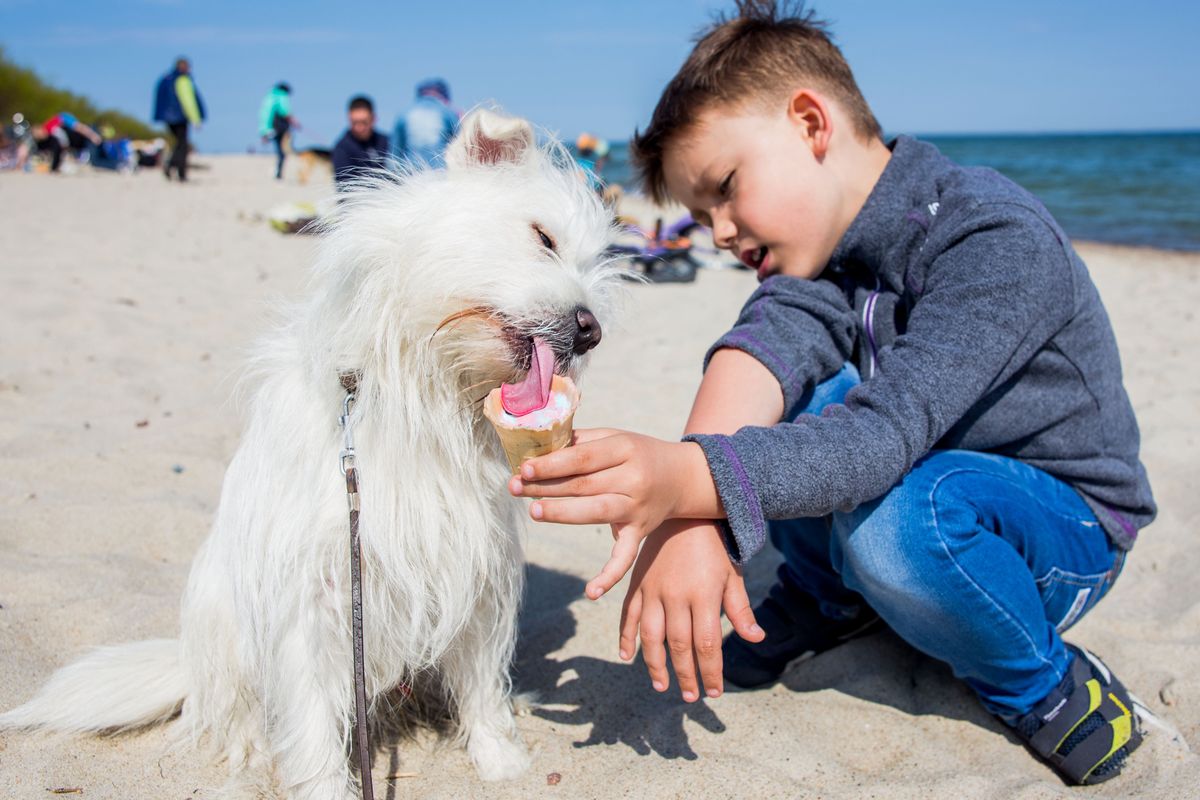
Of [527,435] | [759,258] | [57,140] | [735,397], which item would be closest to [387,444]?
[527,435]

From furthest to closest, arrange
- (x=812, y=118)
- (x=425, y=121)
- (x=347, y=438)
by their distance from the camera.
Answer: (x=425, y=121) < (x=812, y=118) < (x=347, y=438)

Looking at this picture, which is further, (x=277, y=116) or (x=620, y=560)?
(x=277, y=116)

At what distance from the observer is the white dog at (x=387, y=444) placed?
1707mm

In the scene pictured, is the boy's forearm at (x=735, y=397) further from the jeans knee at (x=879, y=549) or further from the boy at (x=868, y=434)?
the jeans knee at (x=879, y=549)

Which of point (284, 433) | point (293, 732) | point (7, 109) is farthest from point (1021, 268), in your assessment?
point (7, 109)

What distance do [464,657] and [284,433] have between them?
2.53 feet

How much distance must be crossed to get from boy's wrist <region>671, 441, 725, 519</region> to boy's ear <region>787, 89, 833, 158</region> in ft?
3.84

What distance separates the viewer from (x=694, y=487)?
1658mm

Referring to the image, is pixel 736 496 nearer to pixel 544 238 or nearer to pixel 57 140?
pixel 544 238

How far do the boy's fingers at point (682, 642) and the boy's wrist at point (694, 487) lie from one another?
22cm

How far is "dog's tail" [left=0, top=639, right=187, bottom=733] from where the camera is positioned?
79.0 inches

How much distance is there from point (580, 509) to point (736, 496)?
346mm

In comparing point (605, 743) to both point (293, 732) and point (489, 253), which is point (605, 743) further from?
point (489, 253)

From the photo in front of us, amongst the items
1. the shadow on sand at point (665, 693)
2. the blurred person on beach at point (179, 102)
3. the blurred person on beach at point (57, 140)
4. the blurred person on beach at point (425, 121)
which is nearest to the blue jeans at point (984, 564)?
the shadow on sand at point (665, 693)
